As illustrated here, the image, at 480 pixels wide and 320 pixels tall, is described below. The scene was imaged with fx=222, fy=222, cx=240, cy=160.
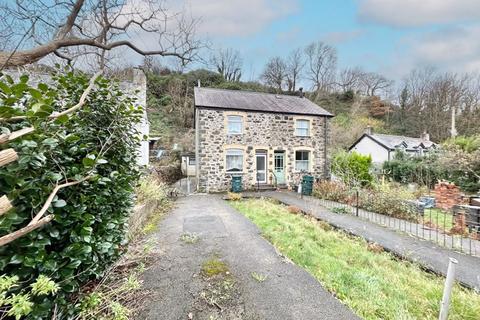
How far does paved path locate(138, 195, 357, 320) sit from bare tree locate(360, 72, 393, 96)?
35703mm

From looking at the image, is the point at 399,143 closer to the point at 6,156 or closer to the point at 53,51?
the point at 53,51

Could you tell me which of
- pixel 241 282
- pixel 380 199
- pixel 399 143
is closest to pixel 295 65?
pixel 399 143

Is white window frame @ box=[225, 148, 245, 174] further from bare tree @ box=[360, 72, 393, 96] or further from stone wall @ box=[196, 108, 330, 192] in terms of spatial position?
bare tree @ box=[360, 72, 393, 96]

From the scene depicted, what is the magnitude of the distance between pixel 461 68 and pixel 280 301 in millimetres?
35335

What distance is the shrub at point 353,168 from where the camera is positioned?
13369 mm

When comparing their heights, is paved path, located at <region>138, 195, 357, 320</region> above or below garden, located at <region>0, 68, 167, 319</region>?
below

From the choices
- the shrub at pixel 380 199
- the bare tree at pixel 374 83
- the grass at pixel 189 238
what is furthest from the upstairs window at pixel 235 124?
the bare tree at pixel 374 83

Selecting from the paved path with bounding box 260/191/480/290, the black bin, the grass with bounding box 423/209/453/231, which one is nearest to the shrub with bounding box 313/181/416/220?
the grass with bounding box 423/209/453/231

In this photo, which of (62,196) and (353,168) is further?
(353,168)

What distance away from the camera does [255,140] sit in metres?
13.7

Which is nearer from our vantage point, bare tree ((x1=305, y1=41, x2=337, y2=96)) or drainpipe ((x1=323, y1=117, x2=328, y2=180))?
drainpipe ((x1=323, y1=117, x2=328, y2=180))

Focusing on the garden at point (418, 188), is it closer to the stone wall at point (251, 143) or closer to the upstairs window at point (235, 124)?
the stone wall at point (251, 143)

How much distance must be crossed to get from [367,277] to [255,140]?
35.4 ft

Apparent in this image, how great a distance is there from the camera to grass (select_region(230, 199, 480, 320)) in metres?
2.72
